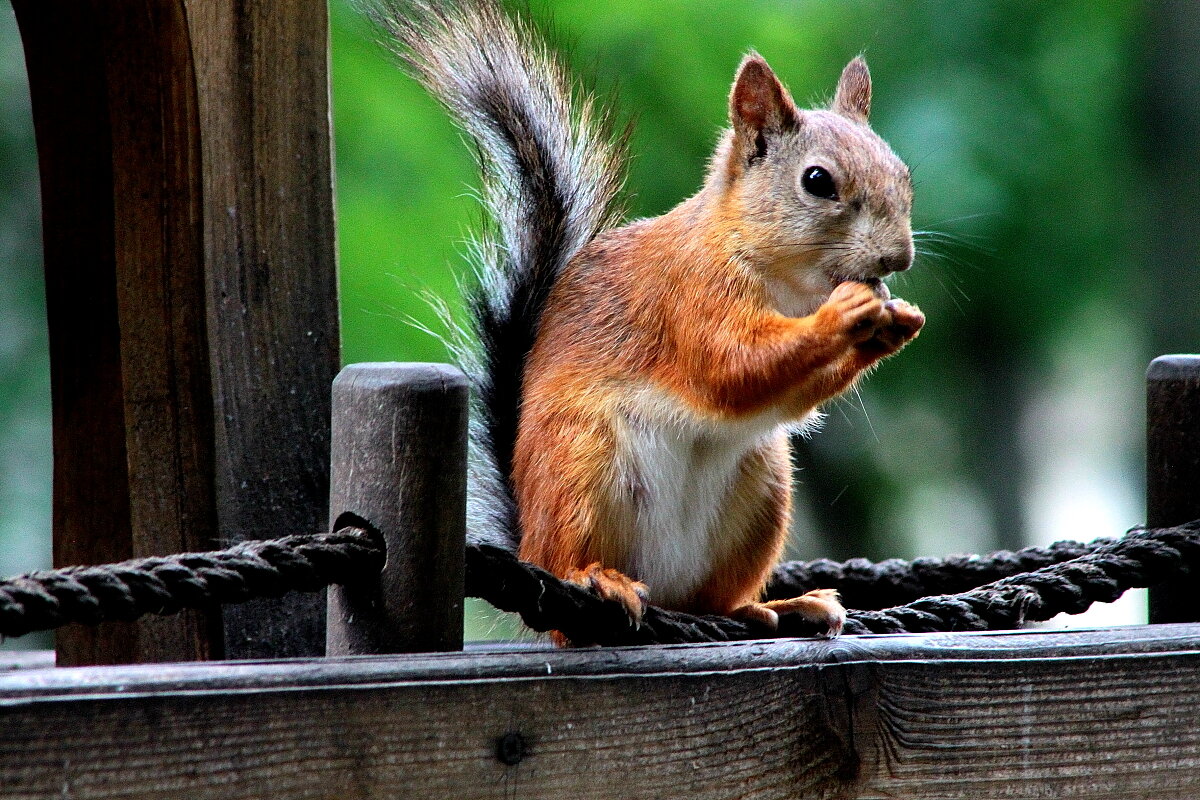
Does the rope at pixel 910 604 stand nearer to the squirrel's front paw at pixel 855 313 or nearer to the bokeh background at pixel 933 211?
the squirrel's front paw at pixel 855 313

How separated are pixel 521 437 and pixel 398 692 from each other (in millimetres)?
748

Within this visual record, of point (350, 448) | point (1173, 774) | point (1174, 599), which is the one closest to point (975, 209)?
point (1174, 599)

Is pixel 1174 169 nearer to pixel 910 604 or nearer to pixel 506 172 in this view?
pixel 506 172

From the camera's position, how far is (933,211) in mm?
4328

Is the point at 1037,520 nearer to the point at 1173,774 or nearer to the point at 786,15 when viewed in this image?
the point at 786,15

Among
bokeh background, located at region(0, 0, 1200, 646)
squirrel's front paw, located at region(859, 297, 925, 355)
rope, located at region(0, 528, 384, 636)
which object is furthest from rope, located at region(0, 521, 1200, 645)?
bokeh background, located at region(0, 0, 1200, 646)

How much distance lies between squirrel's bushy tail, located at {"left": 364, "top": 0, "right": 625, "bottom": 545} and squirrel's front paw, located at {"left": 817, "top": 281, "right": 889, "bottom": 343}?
546 mm

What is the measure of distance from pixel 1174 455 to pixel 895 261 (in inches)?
18.1

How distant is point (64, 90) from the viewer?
1.77 meters

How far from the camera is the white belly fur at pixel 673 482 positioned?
184 cm

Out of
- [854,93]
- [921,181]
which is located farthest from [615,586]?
[921,181]

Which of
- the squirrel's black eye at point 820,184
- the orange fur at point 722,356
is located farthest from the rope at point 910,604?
the squirrel's black eye at point 820,184

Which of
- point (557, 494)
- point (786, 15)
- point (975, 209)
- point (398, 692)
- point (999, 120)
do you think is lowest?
point (398, 692)

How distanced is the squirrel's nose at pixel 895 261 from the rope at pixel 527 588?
44cm
